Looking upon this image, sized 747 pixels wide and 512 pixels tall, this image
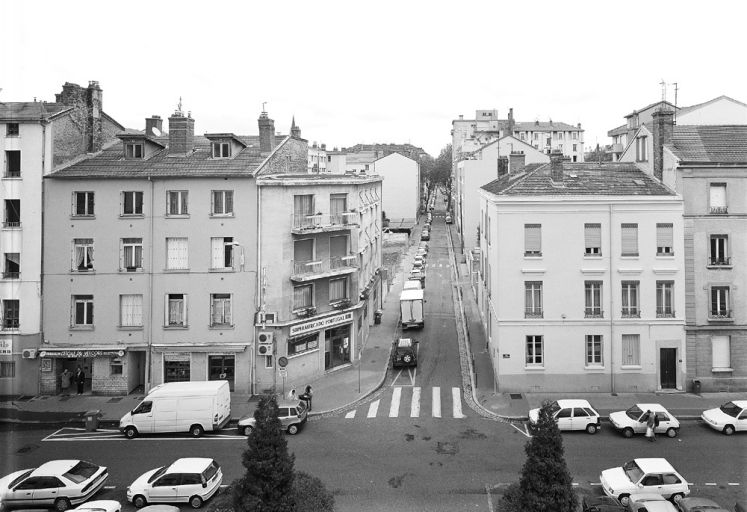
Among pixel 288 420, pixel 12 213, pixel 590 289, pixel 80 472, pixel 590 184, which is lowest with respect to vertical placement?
pixel 80 472

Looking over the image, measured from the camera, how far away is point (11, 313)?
35.0 m

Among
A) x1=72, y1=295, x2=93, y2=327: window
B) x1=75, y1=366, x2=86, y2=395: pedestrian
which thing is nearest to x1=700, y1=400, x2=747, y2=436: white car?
x1=72, y1=295, x2=93, y2=327: window

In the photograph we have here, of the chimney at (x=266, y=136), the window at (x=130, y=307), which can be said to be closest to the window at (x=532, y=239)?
the chimney at (x=266, y=136)

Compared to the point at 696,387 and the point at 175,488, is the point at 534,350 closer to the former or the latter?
the point at 696,387

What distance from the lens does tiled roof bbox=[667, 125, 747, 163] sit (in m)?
34.1

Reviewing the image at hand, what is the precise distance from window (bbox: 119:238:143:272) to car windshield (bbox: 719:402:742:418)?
31.7 m

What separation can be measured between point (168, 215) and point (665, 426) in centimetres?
2828

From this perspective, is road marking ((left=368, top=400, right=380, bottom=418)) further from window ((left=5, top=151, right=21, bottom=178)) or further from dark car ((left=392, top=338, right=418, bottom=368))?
window ((left=5, top=151, right=21, bottom=178))

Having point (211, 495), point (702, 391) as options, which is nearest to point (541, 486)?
point (211, 495)

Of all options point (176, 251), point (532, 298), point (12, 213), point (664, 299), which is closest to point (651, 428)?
point (664, 299)

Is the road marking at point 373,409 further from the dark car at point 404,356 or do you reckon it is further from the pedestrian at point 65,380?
the pedestrian at point 65,380

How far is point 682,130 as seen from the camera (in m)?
37.3

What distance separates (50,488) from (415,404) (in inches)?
Result: 701

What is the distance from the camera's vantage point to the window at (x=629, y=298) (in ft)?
112
